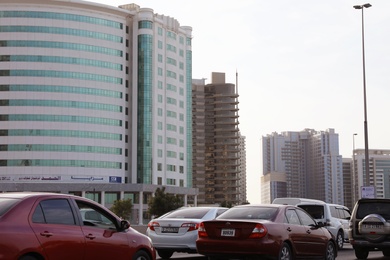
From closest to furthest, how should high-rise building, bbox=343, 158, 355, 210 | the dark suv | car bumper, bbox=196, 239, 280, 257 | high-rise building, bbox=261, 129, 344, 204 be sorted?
car bumper, bbox=196, 239, 280, 257
the dark suv
high-rise building, bbox=343, 158, 355, 210
high-rise building, bbox=261, 129, 344, 204

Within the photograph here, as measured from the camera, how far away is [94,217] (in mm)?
10039

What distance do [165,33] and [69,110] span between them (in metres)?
25.4

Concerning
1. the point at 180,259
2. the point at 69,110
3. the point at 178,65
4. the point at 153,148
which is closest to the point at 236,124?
the point at 178,65

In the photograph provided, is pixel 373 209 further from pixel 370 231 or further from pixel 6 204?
pixel 6 204

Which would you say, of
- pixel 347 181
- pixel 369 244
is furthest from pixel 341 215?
pixel 347 181

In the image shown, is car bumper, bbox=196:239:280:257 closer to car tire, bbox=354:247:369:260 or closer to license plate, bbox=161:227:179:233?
license plate, bbox=161:227:179:233

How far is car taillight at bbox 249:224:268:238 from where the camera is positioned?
39.7 feet

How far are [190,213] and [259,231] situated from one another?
4592mm

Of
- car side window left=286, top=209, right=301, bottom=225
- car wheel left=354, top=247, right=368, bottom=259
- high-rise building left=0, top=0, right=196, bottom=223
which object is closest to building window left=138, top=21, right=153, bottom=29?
high-rise building left=0, top=0, right=196, bottom=223

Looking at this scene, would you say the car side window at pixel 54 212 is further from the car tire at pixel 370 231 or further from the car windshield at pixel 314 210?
the car windshield at pixel 314 210

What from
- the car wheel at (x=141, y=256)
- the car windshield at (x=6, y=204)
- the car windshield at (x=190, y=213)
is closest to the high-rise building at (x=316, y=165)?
the car windshield at (x=190, y=213)

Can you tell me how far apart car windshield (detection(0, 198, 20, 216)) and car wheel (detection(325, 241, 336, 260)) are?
8.15 meters

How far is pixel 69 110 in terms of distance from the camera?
104 m

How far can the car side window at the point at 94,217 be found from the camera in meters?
9.74
